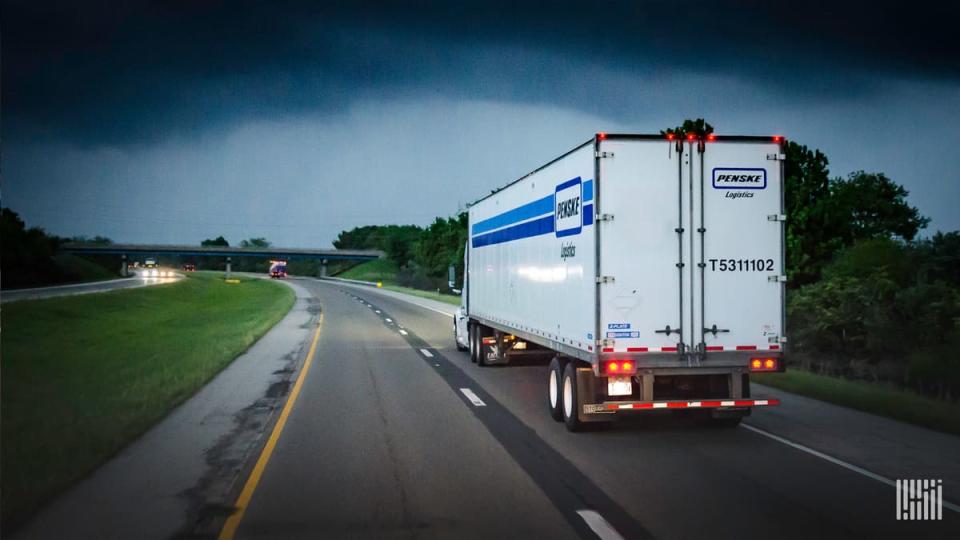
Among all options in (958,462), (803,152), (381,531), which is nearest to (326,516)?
(381,531)

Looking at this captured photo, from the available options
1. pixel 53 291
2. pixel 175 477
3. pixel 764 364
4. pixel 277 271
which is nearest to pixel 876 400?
pixel 764 364

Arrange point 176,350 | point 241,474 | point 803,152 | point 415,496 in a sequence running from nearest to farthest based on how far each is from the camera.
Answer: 1. point 415,496
2. point 241,474
3. point 176,350
4. point 803,152

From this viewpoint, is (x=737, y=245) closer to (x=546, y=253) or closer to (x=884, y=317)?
(x=546, y=253)

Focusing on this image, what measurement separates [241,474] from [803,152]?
138ft

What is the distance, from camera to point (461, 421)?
11.8 m

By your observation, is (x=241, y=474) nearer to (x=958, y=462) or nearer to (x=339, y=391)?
(x=339, y=391)

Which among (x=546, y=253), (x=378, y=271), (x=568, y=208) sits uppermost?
(x=568, y=208)

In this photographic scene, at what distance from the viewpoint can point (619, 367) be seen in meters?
10.1

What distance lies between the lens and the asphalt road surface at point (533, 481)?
22.0 feet

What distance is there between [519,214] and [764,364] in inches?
216

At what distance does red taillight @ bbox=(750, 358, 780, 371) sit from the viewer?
1045 cm

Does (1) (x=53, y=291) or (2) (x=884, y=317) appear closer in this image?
(2) (x=884, y=317)

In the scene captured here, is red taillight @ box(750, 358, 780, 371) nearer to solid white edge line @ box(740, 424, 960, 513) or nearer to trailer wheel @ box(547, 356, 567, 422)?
solid white edge line @ box(740, 424, 960, 513)

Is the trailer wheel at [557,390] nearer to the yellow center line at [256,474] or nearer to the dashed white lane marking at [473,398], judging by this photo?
the dashed white lane marking at [473,398]
